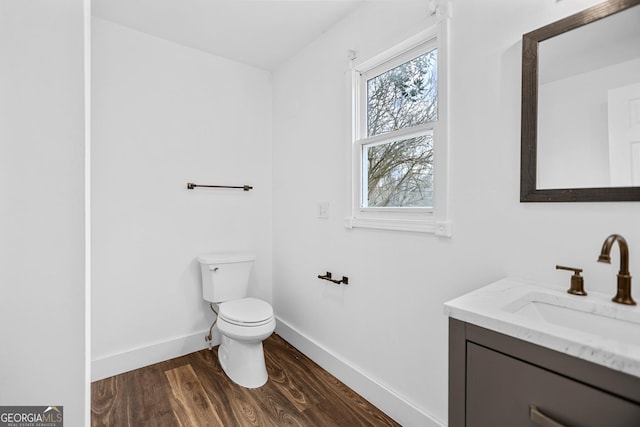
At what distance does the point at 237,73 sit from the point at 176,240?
1453 millimetres

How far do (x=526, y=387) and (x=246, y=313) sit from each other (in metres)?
1.57

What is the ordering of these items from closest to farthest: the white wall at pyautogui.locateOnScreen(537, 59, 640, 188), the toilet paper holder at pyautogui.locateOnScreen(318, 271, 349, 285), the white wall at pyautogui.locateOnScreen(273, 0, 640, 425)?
the white wall at pyautogui.locateOnScreen(537, 59, 640, 188) → the white wall at pyautogui.locateOnScreen(273, 0, 640, 425) → the toilet paper holder at pyautogui.locateOnScreen(318, 271, 349, 285)

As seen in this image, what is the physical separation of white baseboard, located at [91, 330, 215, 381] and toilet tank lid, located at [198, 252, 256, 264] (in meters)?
0.61

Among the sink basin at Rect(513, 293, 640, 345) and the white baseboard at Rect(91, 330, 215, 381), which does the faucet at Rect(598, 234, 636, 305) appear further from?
the white baseboard at Rect(91, 330, 215, 381)

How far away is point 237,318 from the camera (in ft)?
6.17

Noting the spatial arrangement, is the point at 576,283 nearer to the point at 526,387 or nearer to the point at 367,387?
the point at 526,387

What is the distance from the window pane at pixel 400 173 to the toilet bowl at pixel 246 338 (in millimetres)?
991

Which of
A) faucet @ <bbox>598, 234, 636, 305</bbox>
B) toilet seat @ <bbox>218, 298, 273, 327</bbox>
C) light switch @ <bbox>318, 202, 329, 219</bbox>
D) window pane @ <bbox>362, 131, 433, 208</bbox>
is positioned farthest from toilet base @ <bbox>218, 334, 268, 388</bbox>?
faucet @ <bbox>598, 234, 636, 305</bbox>

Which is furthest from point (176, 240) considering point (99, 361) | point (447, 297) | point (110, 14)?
point (447, 297)

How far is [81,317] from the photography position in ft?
3.13

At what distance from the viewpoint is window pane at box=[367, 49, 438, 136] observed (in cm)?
157

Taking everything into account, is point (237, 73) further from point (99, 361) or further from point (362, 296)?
point (99, 361)

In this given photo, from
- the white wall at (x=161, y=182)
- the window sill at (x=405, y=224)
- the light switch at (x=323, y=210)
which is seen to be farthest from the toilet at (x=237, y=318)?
the window sill at (x=405, y=224)

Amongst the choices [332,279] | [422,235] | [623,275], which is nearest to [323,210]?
[332,279]
